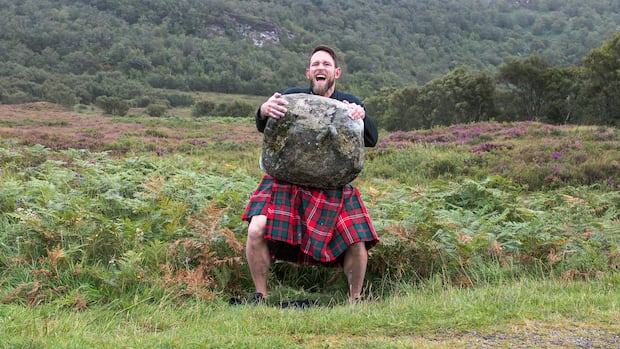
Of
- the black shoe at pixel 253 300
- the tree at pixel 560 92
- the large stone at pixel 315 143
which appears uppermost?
the tree at pixel 560 92

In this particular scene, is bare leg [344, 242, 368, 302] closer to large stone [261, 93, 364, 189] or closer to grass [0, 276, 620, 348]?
grass [0, 276, 620, 348]

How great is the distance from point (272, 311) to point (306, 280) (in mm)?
1455

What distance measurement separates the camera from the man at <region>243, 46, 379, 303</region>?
501 centimetres

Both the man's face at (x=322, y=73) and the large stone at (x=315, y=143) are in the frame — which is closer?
the large stone at (x=315, y=143)

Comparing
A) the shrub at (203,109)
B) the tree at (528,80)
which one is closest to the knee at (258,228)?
the tree at (528,80)

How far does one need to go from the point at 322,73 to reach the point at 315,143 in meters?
0.65

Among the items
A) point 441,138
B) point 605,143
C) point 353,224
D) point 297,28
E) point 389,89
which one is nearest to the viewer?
point 353,224

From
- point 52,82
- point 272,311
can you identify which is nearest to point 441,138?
point 272,311

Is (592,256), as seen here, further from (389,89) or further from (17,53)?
(17,53)

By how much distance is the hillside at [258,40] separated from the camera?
105062mm

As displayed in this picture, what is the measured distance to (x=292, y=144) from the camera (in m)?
5.12

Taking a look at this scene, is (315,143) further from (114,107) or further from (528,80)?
(114,107)

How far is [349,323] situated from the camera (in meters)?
4.09

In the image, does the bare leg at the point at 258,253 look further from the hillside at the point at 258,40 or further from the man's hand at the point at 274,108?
the hillside at the point at 258,40
